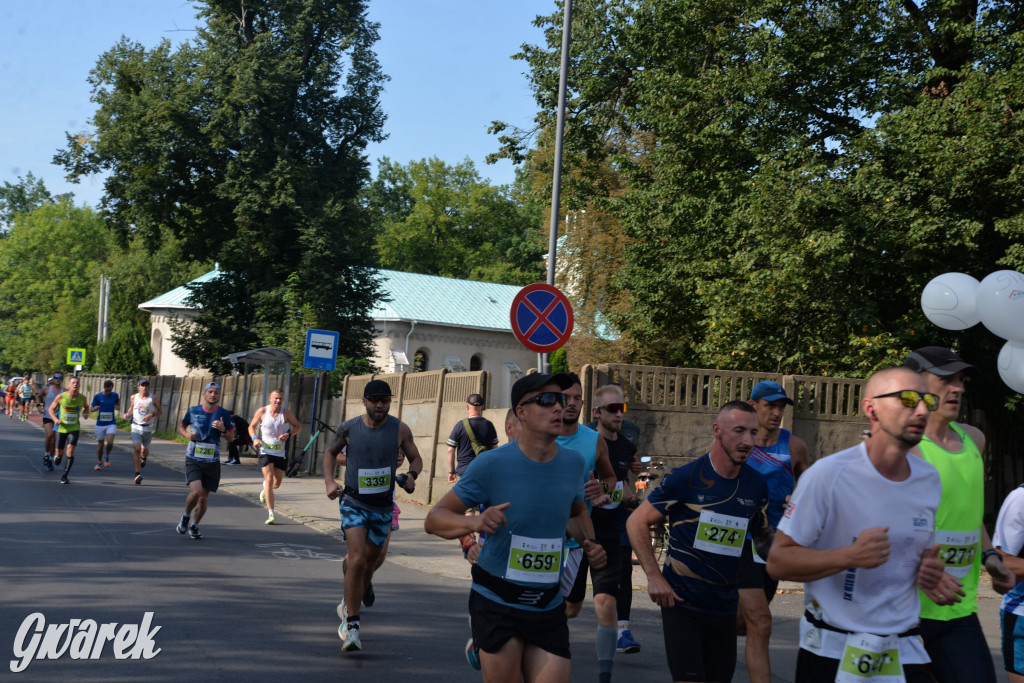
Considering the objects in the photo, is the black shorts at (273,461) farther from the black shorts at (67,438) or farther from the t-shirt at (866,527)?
the t-shirt at (866,527)

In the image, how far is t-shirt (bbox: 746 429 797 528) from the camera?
Answer: 21.3ft

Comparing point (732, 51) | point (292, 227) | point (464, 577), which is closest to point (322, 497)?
point (464, 577)

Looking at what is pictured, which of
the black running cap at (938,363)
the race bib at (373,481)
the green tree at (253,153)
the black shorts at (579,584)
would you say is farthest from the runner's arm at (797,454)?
the green tree at (253,153)

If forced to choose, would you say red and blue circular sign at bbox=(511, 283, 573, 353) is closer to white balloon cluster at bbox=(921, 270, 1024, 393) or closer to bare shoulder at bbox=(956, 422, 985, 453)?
white balloon cluster at bbox=(921, 270, 1024, 393)

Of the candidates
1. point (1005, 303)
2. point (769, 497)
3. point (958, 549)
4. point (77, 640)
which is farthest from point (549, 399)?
point (1005, 303)

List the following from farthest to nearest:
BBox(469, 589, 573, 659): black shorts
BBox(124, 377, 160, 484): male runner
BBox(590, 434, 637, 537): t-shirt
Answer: BBox(124, 377, 160, 484): male runner < BBox(590, 434, 637, 537): t-shirt < BBox(469, 589, 573, 659): black shorts

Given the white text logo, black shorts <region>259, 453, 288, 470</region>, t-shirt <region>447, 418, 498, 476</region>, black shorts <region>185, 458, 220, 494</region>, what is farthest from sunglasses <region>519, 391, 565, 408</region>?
black shorts <region>259, 453, 288, 470</region>

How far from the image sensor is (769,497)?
621 centimetres

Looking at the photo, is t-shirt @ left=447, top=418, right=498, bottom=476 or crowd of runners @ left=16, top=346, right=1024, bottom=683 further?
t-shirt @ left=447, top=418, right=498, bottom=476

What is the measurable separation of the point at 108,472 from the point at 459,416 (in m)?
9.90

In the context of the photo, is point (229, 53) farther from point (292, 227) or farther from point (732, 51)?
point (732, 51)

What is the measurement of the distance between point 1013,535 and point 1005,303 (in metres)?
5.11

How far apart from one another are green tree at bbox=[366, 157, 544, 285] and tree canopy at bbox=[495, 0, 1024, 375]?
183 ft

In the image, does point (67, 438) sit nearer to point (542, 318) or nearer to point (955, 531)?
point (542, 318)
